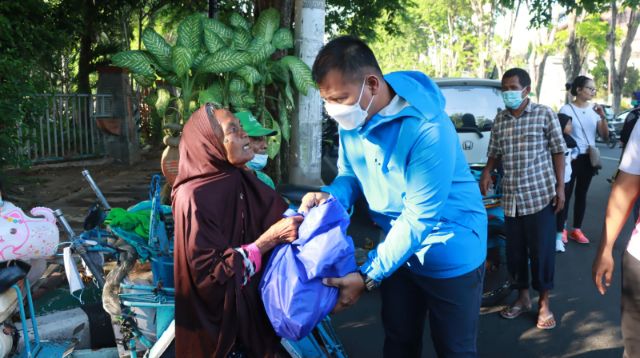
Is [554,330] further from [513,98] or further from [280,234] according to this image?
[280,234]

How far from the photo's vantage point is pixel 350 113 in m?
2.11

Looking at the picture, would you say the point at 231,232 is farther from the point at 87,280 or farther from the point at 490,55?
the point at 490,55

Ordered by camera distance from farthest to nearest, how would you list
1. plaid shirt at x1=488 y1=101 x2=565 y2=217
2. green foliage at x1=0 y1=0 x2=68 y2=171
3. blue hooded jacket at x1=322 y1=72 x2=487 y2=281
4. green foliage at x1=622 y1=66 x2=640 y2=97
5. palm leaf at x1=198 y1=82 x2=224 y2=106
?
green foliage at x1=622 y1=66 x2=640 y2=97
green foliage at x1=0 y1=0 x2=68 y2=171
palm leaf at x1=198 y1=82 x2=224 y2=106
plaid shirt at x1=488 y1=101 x2=565 y2=217
blue hooded jacket at x1=322 y1=72 x2=487 y2=281

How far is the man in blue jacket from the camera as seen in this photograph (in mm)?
1994

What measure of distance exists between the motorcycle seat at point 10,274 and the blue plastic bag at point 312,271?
1288 mm

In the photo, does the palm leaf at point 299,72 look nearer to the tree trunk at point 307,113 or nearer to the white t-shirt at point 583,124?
the tree trunk at point 307,113

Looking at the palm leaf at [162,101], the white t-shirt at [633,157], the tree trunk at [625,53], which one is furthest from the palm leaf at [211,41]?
the tree trunk at [625,53]

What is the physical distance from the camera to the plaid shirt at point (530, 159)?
3875 millimetres

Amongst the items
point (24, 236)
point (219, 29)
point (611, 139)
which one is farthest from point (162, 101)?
point (611, 139)

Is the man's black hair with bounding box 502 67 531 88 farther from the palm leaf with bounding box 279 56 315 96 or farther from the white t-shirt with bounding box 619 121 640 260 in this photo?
the palm leaf with bounding box 279 56 315 96

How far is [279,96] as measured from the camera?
562 centimetres

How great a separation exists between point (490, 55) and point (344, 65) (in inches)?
1038

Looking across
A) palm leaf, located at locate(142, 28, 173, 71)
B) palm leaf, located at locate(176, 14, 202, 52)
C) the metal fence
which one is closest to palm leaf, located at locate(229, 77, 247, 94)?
palm leaf, located at locate(176, 14, 202, 52)

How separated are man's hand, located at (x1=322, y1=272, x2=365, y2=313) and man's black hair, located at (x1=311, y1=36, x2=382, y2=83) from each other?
2.54ft
